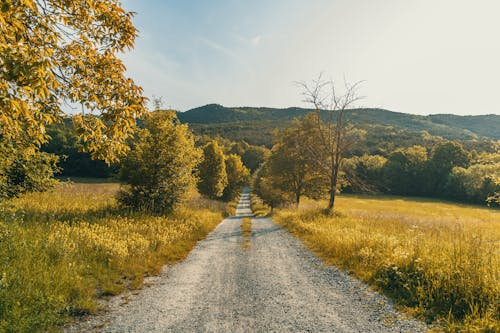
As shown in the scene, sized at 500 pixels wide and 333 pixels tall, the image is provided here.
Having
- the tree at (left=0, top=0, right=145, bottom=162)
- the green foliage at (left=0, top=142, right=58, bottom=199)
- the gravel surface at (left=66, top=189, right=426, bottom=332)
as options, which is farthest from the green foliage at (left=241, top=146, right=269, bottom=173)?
the tree at (left=0, top=0, right=145, bottom=162)

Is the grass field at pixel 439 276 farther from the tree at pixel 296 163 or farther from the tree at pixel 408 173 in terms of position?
the tree at pixel 408 173

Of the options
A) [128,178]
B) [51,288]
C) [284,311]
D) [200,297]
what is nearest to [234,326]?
[284,311]

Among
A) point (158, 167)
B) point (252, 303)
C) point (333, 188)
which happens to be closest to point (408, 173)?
point (333, 188)

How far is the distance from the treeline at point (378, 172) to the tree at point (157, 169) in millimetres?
10841

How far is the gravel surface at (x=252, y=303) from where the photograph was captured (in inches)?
198

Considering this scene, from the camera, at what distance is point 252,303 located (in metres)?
6.11

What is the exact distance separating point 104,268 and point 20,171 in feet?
31.3

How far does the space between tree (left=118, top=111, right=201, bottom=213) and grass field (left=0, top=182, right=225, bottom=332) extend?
2.41 metres

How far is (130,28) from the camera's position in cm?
611

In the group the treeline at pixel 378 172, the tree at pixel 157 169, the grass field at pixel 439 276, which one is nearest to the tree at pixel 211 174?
the treeline at pixel 378 172

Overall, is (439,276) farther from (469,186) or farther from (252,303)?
(469,186)

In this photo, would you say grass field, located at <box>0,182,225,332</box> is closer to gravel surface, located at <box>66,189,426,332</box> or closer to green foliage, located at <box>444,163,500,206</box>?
gravel surface, located at <box>66,189,426,332</box>

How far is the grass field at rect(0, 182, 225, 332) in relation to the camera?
4781 mm

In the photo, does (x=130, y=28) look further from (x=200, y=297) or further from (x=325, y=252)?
(x=325, y=252)
